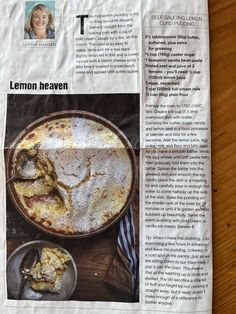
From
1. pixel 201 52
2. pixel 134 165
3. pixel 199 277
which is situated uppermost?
pixel 201 52

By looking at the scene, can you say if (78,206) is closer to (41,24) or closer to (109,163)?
(109,163)

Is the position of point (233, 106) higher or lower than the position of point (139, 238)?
higher

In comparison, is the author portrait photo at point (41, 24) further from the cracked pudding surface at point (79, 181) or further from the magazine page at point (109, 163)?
the cracked pudding surface at point (79, 181)

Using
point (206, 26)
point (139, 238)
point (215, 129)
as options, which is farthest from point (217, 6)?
point (139, 238)

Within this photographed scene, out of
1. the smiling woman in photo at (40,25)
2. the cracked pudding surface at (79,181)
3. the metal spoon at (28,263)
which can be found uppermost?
the smiling woman in photo at (40,25)

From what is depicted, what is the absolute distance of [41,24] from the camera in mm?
554

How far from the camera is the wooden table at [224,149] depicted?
1.73 ft

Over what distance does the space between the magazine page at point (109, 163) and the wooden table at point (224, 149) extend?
0.01 meters

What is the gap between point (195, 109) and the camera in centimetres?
54

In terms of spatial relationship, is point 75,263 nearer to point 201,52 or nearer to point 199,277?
point 199,277

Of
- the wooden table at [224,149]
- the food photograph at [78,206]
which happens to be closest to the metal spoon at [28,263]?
the food photograph at [78,206]

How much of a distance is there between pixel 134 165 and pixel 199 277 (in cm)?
14

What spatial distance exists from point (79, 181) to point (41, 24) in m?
0.18

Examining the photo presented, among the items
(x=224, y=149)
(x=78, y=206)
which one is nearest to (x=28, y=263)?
(x=78, y=206)
